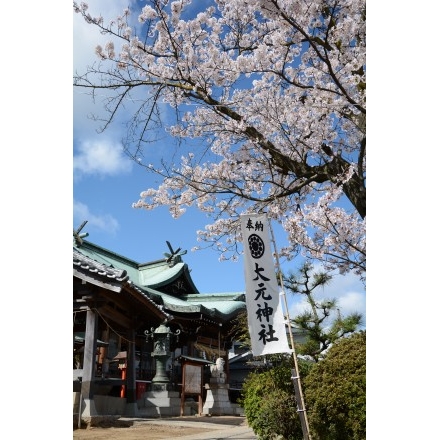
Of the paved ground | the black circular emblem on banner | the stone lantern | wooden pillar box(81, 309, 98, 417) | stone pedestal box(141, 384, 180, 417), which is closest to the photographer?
the black circular emblem on banner

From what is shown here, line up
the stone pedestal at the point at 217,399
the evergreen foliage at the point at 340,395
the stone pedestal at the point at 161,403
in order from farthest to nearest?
the stone pedestal at the point at 217,399, the stone pedestal at the point at 161,403, the evergreen foliage at the point at 340,395

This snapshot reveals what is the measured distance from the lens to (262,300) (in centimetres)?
312

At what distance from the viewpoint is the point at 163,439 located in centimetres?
474

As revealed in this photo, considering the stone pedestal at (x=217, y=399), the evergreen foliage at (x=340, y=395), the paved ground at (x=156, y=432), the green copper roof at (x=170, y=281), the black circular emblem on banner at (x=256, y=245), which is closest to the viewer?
the black circular emblem on banner at (x=256, y=245)

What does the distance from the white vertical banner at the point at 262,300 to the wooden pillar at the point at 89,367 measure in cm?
308

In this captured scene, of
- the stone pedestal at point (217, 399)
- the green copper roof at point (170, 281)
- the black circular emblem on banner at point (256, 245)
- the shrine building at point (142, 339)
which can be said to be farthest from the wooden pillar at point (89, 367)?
the green copper roof at point (170, 281)

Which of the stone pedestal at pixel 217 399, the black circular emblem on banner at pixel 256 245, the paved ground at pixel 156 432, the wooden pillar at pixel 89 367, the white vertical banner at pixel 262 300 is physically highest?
the black circular emblem on banner at pixel 256 245

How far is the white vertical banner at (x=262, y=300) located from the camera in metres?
3.08

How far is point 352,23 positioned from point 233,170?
153 cm

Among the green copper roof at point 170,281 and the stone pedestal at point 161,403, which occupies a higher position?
the green copper roof at point 170,281

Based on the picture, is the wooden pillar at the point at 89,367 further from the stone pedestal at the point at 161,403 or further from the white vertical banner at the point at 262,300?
the white vertical banner at the point at 262,300

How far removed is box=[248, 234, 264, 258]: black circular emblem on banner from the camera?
3.21 meters

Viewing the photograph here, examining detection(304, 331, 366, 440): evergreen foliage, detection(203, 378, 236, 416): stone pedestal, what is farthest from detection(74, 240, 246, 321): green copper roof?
detection(304, 331, 366, 440): evergreen foliage

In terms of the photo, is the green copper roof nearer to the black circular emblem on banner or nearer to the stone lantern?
the stone lantern
